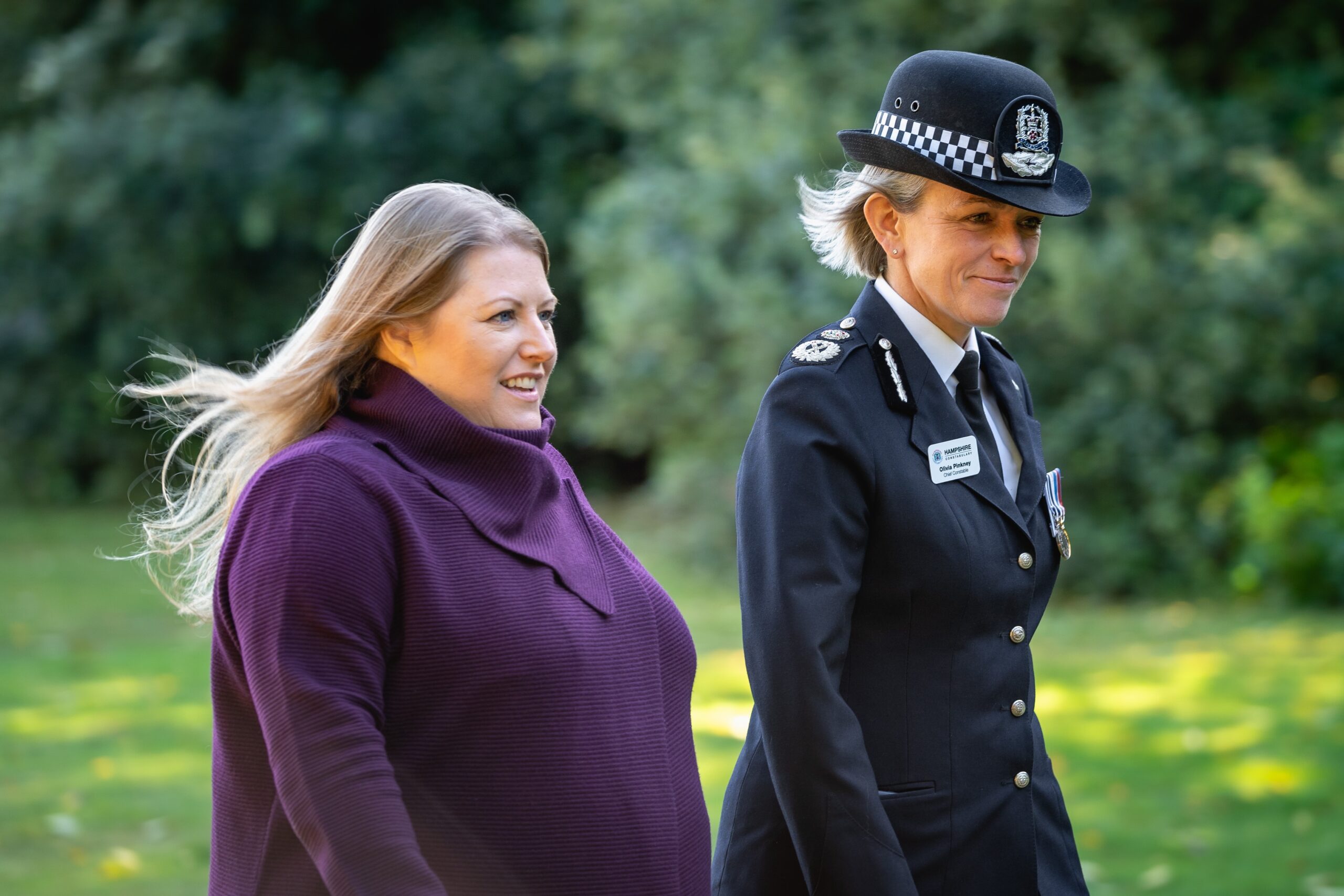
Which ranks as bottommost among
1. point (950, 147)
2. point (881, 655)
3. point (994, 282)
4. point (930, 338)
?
point (881, 655)

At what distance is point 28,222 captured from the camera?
17.2m

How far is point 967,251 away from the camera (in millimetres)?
2439

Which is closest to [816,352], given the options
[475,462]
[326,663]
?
[475,462]

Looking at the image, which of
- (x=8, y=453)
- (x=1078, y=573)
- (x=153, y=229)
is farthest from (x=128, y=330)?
(x=1078, y=573)

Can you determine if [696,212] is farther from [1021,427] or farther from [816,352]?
[816,352]

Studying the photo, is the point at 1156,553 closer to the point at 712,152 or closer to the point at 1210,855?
the point at 712,152

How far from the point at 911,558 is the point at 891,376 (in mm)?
313

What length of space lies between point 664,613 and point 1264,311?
27.0ft

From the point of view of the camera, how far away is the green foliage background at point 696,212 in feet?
32.4

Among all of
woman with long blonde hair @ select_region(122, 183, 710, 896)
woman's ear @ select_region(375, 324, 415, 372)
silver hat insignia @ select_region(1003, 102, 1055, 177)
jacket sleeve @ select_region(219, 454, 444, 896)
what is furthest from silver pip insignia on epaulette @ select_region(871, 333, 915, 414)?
jacket sleeve @ select_region(219, 454, 444, 896)

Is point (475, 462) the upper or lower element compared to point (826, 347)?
→ lower

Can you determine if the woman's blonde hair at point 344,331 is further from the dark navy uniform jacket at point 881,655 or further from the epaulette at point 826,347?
the dark navy uniform jacket at point 881,655

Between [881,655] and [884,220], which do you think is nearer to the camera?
[881,655]

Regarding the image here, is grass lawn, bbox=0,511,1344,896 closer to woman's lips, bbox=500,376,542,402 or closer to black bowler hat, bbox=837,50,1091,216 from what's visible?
black bowler hat, bbox=837,50,1091,216
